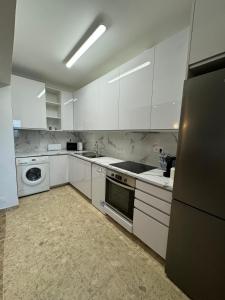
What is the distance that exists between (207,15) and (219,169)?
1.07 metres

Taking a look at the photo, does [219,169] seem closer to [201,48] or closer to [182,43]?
[201,48]

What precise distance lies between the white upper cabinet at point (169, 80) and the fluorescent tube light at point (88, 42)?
680 millimetres

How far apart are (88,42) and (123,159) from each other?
1890mm

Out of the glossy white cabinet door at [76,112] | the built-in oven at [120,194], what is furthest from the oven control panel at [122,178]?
the glossy white cabinet door at [76,112]

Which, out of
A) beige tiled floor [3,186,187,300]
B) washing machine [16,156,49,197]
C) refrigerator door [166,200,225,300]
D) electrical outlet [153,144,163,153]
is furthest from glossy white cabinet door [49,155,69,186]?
refrigerator door [166,200,225,300]

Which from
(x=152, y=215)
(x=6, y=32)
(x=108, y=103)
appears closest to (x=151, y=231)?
(x=152, y=215)

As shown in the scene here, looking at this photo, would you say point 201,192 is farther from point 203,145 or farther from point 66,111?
point 66,111

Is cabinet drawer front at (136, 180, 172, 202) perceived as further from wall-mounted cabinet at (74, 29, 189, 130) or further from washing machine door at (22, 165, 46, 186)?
washing machine door at (22, 165, 46, 186)

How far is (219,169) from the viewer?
872 mm

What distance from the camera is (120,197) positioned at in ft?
6.27

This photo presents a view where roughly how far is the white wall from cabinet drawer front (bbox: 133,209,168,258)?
85.4 inches

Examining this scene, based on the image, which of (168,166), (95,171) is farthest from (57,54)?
(168,166)

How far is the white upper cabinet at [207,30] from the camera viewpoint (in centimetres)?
88

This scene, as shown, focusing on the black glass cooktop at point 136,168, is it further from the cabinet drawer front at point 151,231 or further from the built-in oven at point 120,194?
the cabinet drawer front at point 151,231
